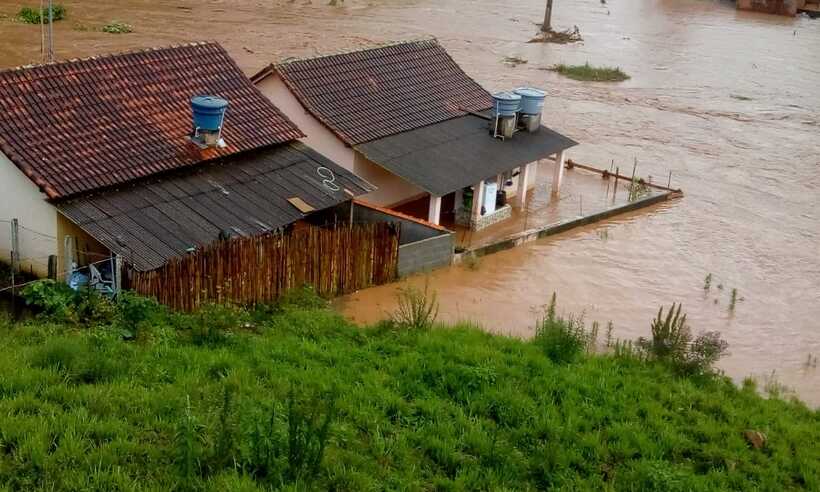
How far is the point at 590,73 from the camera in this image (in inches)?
1264

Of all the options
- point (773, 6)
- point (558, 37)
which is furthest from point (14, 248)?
point (773, 6)

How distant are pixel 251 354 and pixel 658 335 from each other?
4668 millimetres

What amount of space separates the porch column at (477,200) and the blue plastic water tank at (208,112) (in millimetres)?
5080

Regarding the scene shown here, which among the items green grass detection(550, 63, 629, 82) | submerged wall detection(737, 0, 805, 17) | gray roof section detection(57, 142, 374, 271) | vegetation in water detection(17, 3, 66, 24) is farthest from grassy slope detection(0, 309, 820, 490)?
submerged wall detection(737, 0, 805, 17)

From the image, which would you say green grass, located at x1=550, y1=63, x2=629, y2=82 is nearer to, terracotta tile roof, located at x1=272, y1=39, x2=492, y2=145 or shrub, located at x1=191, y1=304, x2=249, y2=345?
terracotta tile roof, located at x1=272, y1=39, x2=492, y2=145

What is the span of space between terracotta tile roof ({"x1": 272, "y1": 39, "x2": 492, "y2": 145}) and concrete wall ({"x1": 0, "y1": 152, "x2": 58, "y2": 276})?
566cm

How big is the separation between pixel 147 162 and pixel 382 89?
20.8 feet

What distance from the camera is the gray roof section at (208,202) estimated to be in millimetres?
11383

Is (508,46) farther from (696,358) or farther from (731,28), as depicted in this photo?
(696,358)

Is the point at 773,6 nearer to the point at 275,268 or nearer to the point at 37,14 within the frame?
the point at 37,14

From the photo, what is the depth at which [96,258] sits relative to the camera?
11805 mm

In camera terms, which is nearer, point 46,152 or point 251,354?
point 251,354

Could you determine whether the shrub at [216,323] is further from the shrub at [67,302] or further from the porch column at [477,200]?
the porch column at [477,200]

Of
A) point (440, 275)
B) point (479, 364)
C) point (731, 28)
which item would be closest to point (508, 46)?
point (731, 28)
